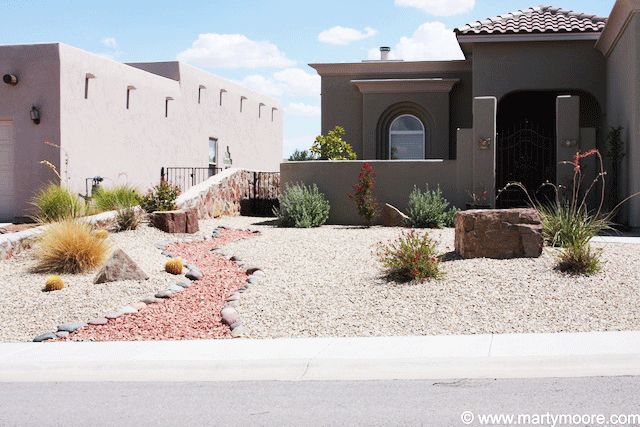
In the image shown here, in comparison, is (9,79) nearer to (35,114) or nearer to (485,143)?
(35,114)

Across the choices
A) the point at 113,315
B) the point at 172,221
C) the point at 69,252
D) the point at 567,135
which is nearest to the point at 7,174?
the point at 172,221

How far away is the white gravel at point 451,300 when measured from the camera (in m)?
9.73

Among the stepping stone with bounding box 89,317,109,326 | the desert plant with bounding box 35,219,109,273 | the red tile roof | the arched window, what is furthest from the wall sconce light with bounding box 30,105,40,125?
the stepping stone with bounding box 89,317,109,326

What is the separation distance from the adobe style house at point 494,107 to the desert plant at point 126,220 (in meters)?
5.48

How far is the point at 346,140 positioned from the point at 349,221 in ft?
21.9

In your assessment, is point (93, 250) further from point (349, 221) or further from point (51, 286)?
point (349, 221)

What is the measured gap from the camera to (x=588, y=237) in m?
12.3

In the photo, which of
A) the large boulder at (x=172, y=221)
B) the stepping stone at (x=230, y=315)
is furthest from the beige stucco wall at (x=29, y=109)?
the stepping stone at (x=230, y=315)

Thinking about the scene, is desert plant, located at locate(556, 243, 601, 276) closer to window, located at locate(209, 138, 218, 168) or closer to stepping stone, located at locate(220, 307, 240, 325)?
stepping stone, located at locate(220, 307, 240, 325)

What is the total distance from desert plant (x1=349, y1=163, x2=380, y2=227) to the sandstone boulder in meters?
0.22

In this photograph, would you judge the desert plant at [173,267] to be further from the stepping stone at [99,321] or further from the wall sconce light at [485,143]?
the wall sconce light at [485,143]

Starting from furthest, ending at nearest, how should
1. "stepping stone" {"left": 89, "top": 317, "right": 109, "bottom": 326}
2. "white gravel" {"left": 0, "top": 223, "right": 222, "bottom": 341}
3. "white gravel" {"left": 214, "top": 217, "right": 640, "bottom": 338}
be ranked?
"white gravel" {"left": 0, "top": 223, "right": 222, "bottom": 341} < "stepping stone" {"left": 89, "top": 317, "right": 109, "bottom": 326} < "white gravel" {"left": 214, "top": 217, "right": 640, "bottom": 338}

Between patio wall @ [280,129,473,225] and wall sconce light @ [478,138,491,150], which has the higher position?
wall sconce light @ [478,138,491,150]

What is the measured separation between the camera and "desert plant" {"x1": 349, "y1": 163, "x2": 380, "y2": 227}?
1998 centimetres
